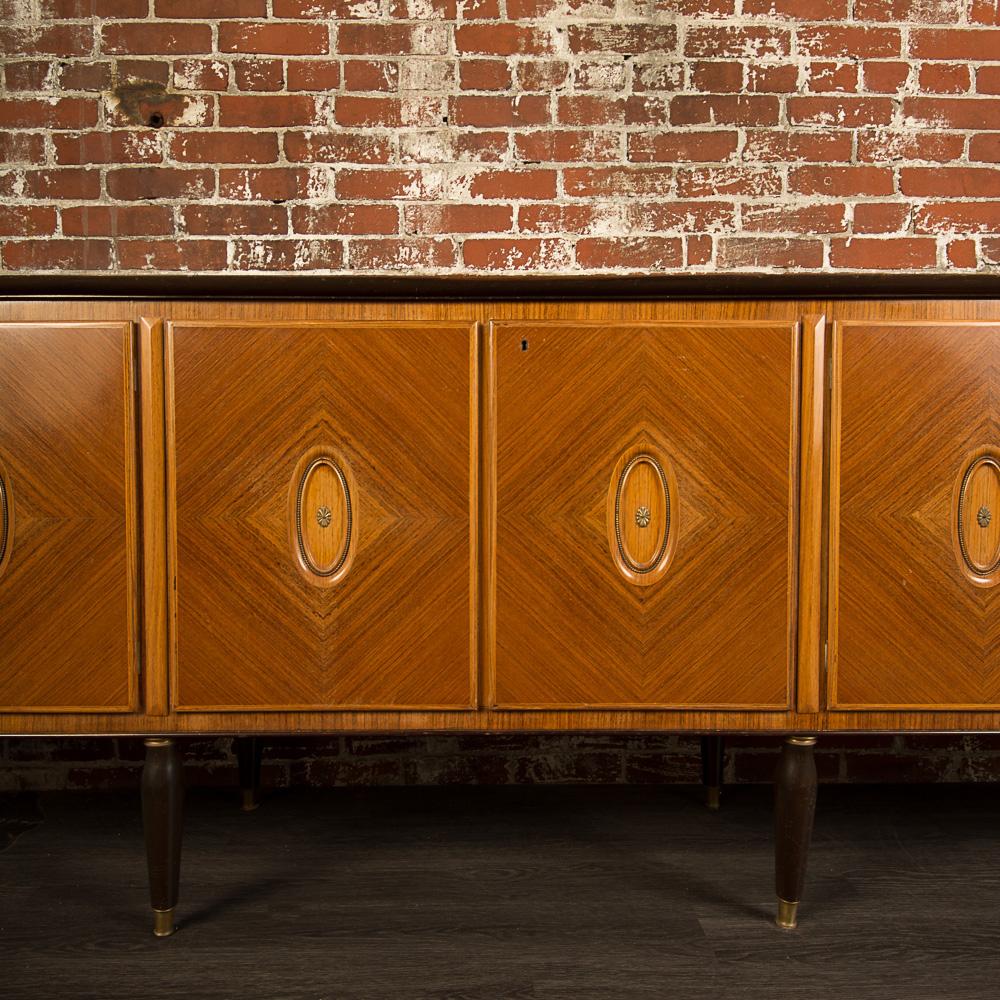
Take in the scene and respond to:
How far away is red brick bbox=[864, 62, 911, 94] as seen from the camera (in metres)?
1.74

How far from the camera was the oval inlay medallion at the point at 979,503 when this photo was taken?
114cm

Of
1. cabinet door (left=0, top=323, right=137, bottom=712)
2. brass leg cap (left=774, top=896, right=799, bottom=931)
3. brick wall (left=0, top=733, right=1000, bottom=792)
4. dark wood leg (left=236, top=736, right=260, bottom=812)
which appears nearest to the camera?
cabinet door (left=0, top=323, right=137, bottom=712)

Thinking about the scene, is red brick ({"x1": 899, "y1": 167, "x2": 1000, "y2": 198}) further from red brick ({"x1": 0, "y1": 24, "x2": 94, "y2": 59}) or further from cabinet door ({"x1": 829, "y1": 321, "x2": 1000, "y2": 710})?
red brick ({"x1": 0, "y1": 24, "x2": 94, "y2": 59})

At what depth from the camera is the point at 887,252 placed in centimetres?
177

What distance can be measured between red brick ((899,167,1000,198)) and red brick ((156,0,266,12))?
143 centimetres

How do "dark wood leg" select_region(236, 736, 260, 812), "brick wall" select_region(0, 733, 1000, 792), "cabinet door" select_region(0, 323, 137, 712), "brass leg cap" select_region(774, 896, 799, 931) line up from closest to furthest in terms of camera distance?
"cabinet door" select_region(0, 323, 137, 712)
"brass leg cap" select_region(774, 896, 799, 931)
"dark wood leg" select_region(236, 736, 260, 812)
"brick wall" select_region(0, 733, 1000, 792)

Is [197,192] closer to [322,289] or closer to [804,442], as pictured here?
[322,289]

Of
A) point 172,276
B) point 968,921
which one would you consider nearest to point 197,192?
point 172,276

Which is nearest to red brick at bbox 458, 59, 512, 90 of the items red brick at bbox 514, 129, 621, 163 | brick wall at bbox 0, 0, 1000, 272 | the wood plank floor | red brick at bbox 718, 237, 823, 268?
brick wall at bbox 0, 0, 1000, 272

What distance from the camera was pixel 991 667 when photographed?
1.16m

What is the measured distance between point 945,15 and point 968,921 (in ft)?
5.97

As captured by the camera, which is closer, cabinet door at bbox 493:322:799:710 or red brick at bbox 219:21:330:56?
cabinet door at bbox 493:322:799:710

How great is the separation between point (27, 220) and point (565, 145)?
121 centimetres

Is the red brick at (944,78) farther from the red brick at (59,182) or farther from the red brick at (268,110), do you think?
the red brick at (59,182)
